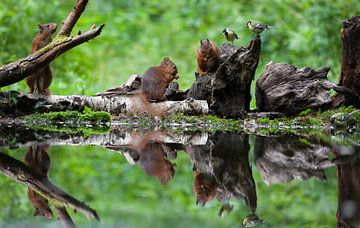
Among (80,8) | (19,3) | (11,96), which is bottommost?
(11,96)

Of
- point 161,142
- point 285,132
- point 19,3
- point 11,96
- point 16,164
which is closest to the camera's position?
point 16,164

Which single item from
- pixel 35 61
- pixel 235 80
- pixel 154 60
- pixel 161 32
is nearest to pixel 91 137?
pixel 35 61

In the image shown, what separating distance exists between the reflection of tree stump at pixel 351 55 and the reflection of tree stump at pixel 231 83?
1120mm

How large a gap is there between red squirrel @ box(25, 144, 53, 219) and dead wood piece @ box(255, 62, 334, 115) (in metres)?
3.38

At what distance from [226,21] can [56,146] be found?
10789 mm

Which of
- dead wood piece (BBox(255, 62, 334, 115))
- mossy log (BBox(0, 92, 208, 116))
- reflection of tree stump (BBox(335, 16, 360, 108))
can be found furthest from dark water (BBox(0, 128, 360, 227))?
reflection of tree stump (BBox(335, 16, 360, 108))

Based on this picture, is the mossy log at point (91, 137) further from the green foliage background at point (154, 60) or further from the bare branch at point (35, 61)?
the bare branch at point (35, 61)

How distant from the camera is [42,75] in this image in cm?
772

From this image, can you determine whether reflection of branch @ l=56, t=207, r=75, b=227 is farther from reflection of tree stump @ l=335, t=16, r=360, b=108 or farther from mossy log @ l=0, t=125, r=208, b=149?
reflection of tree stump @ l=335, t=16, r=360, b=108

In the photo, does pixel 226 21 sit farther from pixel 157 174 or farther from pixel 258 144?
pixel 157 174

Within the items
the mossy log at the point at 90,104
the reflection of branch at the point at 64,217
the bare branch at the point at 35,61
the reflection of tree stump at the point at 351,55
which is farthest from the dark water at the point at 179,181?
the reflection of tree stump at the point at 351,55

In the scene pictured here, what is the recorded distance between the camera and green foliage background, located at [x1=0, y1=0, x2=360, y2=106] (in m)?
12.5

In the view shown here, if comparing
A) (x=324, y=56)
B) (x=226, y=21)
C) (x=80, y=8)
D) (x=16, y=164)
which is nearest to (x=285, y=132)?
(x=80, y=8)

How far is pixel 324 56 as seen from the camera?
13.5 m
